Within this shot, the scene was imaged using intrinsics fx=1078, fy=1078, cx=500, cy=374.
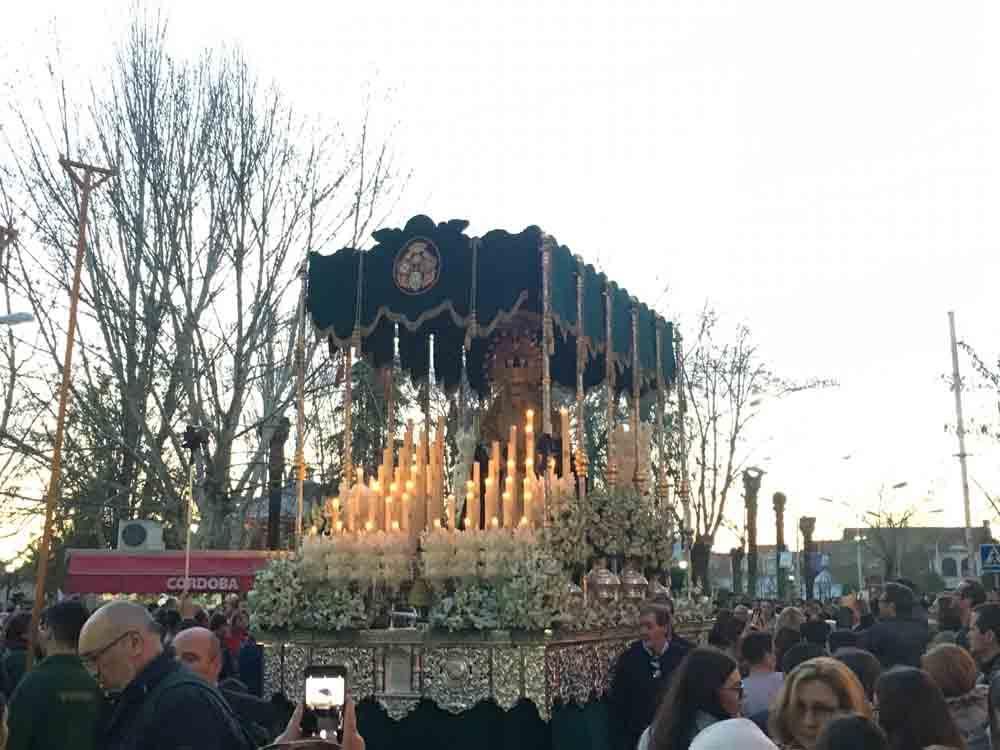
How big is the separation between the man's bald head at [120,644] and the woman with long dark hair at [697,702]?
1987mm

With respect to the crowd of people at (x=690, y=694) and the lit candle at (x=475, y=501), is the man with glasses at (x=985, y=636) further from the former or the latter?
the lit candle at (x=475, y=501)

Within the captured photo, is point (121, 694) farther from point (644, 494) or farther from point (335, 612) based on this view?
point (644, 494)

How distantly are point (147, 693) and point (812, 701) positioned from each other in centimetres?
248

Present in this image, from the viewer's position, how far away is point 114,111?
20000 millimetres

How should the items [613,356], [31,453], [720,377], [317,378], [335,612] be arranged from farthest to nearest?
[720,377] → [317,378] → [31,453] → [613,356] → [335,612]

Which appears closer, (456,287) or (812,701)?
(812,701)

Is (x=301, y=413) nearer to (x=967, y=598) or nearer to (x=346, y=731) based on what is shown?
(x=967, y=598)

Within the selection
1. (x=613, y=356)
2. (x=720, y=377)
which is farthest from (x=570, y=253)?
(x=720, y=377)

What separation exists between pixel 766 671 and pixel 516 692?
3.21m

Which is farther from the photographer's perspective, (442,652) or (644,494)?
(644,494)

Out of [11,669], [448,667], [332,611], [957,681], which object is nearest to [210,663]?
[11,669]

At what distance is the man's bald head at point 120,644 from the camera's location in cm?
401

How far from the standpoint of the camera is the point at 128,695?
12.6ft

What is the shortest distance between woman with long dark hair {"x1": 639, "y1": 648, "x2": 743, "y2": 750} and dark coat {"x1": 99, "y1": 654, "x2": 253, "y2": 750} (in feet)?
5.29
